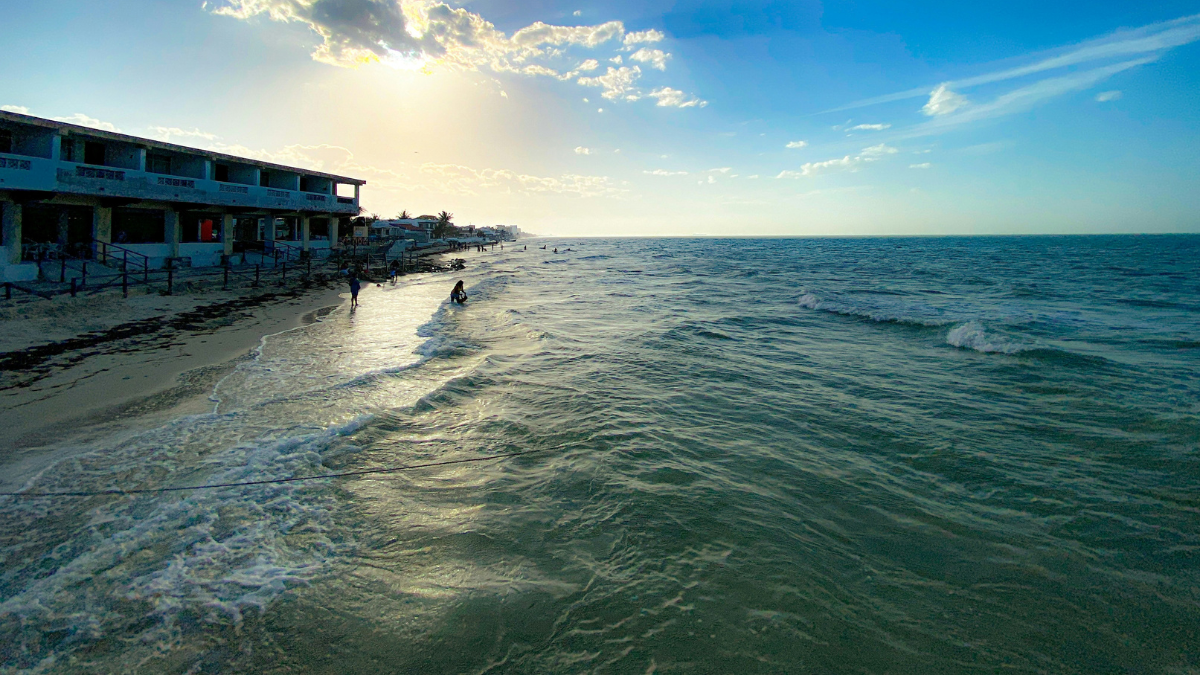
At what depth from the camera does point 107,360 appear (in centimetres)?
1286

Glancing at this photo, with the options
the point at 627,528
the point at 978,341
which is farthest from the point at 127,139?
the point at 978,341

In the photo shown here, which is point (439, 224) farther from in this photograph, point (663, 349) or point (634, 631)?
Result: point (634, 631)

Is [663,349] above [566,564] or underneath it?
above

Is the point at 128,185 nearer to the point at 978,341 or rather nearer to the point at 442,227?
the point at 978,341

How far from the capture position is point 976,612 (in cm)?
514

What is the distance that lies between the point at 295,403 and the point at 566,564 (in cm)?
770

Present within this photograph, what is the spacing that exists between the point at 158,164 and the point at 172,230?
171 inches

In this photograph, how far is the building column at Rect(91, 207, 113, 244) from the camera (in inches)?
1061

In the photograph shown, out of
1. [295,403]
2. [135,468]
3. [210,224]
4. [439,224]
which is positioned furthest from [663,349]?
[439,224]

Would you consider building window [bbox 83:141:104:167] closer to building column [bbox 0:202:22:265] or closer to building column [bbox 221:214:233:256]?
building column [bbox 0:202:22:265]

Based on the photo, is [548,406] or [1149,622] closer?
[1149,622]

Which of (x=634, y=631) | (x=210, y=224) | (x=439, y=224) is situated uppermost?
(x=439, y=224)

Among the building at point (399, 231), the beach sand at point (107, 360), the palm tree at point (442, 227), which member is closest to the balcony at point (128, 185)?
the beach sand at point (107, 360)

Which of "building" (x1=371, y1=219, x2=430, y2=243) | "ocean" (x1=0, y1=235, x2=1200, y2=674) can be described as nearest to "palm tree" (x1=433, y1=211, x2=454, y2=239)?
"building" (x1=371, y1=219, x2=430, y2=243)
